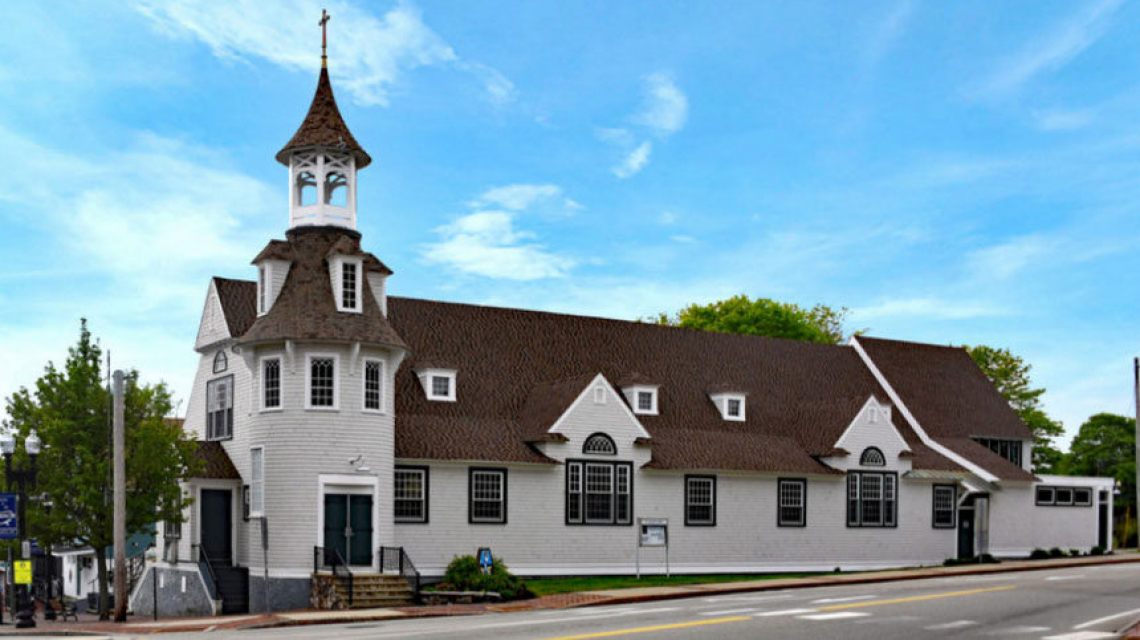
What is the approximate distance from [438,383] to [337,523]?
7008 millimetres

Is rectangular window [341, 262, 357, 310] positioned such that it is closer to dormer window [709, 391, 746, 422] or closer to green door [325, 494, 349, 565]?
green door [325, 494, 349, 565]

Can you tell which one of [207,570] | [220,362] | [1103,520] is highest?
[220,362]

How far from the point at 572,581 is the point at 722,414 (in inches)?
450

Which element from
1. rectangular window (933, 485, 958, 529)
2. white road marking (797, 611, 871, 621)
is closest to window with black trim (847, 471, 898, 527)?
rectangular window (933, 485, 958, 529)

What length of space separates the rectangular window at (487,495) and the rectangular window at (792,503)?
11.7 meters

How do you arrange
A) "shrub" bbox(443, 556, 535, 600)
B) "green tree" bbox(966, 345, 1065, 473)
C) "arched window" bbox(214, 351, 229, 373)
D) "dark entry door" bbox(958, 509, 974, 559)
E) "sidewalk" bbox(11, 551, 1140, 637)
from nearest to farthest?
"sidewalk" bbox(11, 551, 1140, 637), "shrub" bbox(443, 556, 535, 600), "arched window" bbox(214, 351, 229, 373), "dark entry door" bbox(958, 509, 974, 559), "green tree" bbox(966, 345, 1065, 473)

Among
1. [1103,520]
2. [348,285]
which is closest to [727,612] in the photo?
[348,285]

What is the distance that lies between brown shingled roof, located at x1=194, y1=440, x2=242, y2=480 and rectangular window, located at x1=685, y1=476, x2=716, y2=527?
15631 millimetres

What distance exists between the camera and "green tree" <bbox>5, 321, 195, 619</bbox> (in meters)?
35.0

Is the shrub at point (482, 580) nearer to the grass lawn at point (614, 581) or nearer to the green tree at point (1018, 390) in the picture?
the grass lawn at point (614, 581)

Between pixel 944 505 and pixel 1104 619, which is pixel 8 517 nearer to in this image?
pixel 1104 619

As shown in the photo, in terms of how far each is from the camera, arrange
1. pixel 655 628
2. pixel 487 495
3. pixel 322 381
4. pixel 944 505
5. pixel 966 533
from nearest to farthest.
→ pixel 655 628 < pixel 322 381 < pixel 487 495 < pixel 944 505 < pixel 966 533

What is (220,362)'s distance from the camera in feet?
131

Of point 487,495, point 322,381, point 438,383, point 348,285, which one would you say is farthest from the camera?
point 438,383
